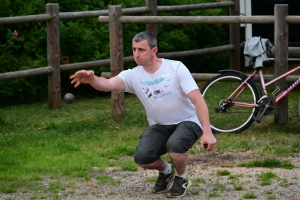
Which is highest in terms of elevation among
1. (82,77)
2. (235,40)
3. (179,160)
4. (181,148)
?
(82,77)

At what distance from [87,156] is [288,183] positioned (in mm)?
2252

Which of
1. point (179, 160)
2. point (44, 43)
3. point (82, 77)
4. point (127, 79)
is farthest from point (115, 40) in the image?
point (82, 77)

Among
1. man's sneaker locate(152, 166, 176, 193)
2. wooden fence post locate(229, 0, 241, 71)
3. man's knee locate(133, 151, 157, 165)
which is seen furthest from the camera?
wooden fence post locate(229, 0, 241, 71)

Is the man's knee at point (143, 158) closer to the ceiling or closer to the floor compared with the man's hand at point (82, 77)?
closer to the floor

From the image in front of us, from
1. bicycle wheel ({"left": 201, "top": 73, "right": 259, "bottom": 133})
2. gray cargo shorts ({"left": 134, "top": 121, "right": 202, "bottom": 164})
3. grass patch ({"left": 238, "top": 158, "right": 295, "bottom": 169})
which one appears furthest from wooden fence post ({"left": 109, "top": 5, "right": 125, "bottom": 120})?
gray cargo shorts ({"left": 134, "top": 121, "right": 202, "bottom": 164})

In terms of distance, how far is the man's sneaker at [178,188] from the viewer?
6.59 m

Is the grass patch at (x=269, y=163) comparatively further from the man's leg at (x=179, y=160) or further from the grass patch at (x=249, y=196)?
the man's leg at (x=179, y=160)

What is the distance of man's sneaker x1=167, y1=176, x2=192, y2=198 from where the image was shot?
6.59m

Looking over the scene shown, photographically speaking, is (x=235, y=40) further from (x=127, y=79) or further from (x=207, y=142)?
(x=207, y=142)

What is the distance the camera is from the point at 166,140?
21.9 ft

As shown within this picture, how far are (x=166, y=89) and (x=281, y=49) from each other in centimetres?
308

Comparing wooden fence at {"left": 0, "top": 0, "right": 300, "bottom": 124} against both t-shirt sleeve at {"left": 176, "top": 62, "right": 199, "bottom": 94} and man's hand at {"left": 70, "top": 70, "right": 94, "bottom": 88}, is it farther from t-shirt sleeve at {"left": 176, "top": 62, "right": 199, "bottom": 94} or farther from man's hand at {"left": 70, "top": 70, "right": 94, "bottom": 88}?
man's hand at {"left": 70, "top": 70, "right": 94, "bottom": 88}

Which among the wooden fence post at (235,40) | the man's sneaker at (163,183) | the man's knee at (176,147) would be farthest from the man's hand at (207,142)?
the wooden fence post at (235,40)

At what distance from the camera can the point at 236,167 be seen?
770 centimetres
